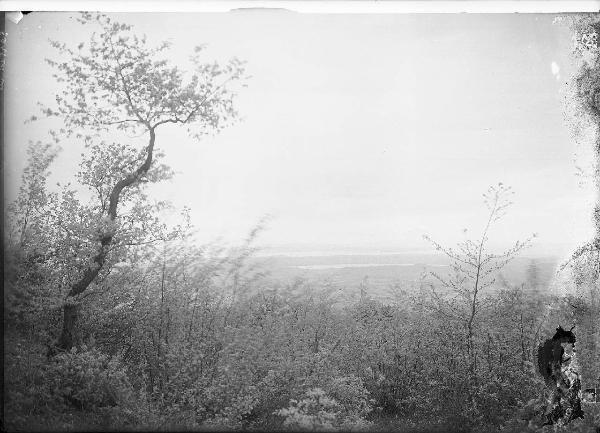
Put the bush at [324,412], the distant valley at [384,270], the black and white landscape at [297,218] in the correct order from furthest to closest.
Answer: the distant valley at [384,270], the black and white landscape at [297,218], the bush at [324,412]

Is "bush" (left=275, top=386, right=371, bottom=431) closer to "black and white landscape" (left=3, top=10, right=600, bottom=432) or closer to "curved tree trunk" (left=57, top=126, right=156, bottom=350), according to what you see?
"black and white landscape" (left=3, top=10, right=600, bottom=432)

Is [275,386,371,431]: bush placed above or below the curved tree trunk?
below

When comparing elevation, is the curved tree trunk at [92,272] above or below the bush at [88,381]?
above

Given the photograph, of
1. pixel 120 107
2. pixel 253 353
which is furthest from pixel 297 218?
pixel 120 107

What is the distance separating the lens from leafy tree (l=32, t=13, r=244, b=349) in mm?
4781

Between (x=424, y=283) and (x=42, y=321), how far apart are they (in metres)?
3.48

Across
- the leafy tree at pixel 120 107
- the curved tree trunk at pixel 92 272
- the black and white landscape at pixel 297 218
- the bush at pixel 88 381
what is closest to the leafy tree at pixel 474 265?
the black and white landscape at pixel 297 218

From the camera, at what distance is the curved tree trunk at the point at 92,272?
4750mm

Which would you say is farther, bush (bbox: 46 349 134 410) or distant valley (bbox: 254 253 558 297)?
distant valley (bbox: 254 253 558 297)

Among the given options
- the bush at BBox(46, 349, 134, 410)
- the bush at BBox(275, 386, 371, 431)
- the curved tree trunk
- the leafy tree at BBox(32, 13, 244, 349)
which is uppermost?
the leafy tree at BBox(32, 13, 244, 349)

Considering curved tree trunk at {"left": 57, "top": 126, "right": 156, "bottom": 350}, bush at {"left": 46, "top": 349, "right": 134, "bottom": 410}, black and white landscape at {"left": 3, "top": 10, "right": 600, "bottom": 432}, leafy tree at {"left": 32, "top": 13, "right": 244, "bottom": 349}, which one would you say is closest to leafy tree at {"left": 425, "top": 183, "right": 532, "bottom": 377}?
black and white landscape at {"left": 3, "top": 10, "right": 600, "bottom": 432}

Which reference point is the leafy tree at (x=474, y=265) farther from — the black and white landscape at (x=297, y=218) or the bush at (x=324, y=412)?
the bush at (x=324, y=412)

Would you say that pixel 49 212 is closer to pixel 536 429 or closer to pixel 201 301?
pixel 201 301

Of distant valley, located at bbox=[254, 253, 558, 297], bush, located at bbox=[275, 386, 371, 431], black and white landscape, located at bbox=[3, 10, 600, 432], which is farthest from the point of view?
distant valley, located at bbox=[254, 253, 558, 297]
